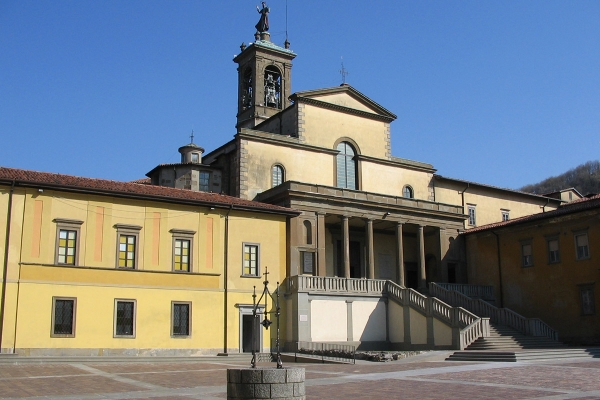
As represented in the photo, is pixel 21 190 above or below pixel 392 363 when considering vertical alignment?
above

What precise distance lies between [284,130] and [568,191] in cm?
2758

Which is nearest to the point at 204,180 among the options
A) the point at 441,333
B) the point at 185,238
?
the point at 185,238

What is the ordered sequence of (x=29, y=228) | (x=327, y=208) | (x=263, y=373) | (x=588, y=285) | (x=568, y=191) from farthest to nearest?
(x=568, y=191)
(x=327, y=208)
(x=588, y=285)
(x=29, y=228)
(x=263, y=373)

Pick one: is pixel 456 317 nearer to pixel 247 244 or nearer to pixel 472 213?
pixel 247 244

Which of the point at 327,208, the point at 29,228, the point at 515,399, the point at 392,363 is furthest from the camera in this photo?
the point at 327,208

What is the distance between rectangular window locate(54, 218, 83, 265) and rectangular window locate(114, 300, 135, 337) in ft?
9.26

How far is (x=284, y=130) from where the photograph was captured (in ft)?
148

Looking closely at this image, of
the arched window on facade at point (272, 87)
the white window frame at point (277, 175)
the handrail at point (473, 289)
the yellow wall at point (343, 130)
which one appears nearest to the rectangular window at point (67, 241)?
the white window frame at point (277, 175)

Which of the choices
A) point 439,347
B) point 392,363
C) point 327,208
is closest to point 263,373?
point 392,363

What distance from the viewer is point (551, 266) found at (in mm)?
38719

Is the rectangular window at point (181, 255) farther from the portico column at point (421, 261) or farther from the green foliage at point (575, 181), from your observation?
the green foliage at point (575, 181)

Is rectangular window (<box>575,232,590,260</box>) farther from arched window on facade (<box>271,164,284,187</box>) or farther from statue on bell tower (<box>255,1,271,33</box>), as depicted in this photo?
statue on bell tower (<box>255,1,271,33</box>)

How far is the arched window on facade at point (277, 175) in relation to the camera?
42.0 m

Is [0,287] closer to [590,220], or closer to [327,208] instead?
[327,208]
